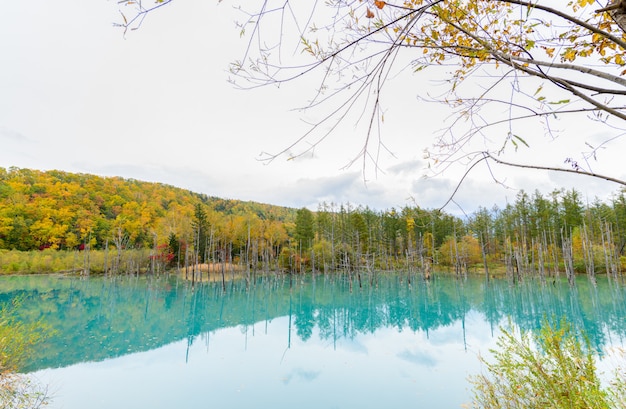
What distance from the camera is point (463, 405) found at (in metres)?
6.94

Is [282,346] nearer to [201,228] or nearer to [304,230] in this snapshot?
[304,230]

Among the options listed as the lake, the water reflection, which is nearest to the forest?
the water reflection

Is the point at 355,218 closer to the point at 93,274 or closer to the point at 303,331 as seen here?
the point at 303,331

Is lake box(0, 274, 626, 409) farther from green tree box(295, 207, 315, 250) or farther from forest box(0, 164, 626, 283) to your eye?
green tree box(295, 207, 315, 250)

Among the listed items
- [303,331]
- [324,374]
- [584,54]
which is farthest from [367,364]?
[584,54]

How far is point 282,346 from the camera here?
1301cm

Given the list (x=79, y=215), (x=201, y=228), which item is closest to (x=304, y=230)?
(x=201, y=228)

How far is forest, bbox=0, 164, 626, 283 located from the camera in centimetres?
3947

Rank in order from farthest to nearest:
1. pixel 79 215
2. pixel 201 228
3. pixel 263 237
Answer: pixel 79 215
pixel 263 237
pixel 201 228

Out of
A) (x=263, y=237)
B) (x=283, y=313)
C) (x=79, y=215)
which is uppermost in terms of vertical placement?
(x=79, y=215)

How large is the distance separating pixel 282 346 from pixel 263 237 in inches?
1433

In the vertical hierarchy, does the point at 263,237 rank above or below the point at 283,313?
above

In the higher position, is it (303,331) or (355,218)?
(355,218)

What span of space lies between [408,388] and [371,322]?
861cm
